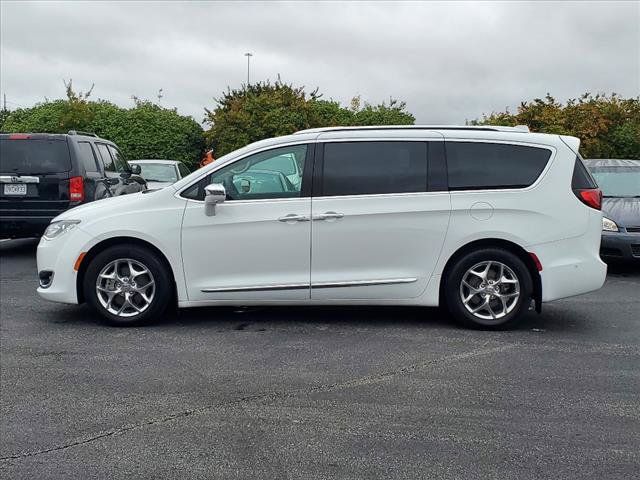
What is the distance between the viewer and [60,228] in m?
6.87

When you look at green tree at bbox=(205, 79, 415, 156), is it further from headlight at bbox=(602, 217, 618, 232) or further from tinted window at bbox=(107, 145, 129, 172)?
headlight at bbox=(602, 217, 618, 232)

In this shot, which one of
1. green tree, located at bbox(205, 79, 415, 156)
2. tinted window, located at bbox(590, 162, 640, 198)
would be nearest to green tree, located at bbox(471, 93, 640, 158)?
green tree, located at bbox(205, 79, 415, 156)

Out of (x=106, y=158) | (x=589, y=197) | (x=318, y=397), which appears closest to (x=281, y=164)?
(x=318, y=397)

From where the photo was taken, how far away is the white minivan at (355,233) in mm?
6637

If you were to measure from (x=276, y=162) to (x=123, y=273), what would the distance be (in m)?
1.71

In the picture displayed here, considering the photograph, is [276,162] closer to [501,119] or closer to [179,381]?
[179,381]

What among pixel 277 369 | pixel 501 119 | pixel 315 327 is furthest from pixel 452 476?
pixel 501 119

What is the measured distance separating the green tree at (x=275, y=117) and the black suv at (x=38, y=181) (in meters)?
11.6

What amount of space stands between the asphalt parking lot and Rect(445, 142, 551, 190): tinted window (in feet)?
4.37

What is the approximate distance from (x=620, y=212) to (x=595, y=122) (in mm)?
13509

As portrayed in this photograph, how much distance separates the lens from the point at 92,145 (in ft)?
38.5

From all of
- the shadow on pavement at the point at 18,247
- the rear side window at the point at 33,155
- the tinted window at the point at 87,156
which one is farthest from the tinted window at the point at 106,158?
the shadow on pavement at the point at 18,247

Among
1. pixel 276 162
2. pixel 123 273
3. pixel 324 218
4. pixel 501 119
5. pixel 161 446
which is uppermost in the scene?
pixel 501 119

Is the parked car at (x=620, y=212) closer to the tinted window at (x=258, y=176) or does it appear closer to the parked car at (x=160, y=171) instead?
the tinted window at (x=258, y=176)
